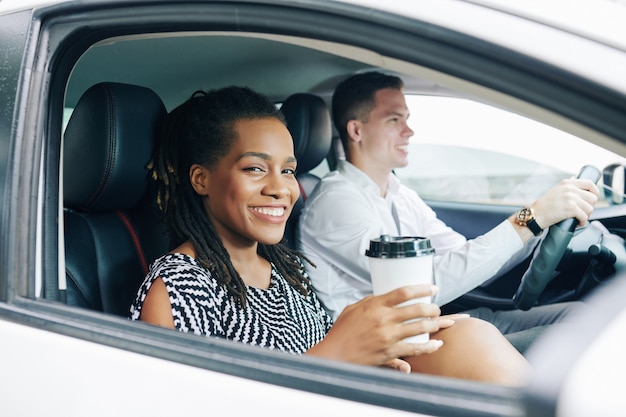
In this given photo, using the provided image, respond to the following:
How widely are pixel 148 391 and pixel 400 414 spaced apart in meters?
0.34

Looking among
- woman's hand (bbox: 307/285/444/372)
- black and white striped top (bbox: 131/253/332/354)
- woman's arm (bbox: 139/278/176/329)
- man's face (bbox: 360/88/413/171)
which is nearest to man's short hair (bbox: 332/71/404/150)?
man's face (bbox: 360/88/413/171)

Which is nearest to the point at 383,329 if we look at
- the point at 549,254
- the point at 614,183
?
the point at 549,254

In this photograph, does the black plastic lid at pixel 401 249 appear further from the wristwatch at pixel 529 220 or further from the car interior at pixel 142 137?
the wristwatch at pixel 529 220

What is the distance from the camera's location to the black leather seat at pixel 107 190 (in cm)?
155

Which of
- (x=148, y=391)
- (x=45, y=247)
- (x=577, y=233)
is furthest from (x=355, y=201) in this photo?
(x=148, y=391)

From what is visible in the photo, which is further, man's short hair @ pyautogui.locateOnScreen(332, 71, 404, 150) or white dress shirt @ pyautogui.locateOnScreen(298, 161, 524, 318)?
man's short hair @ pyautogui.locateOnScreen(332, 71, 404, 150)

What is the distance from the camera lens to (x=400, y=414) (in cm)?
71

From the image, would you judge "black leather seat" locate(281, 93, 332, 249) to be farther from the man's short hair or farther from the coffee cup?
the coffee cup

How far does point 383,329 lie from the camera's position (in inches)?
41.7

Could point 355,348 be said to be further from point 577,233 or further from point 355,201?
point 577,233

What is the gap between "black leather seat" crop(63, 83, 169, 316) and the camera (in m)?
1.55

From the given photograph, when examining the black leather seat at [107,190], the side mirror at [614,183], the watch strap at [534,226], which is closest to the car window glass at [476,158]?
the side mirror at [614,183]

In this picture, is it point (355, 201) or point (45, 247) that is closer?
point (45, 247)

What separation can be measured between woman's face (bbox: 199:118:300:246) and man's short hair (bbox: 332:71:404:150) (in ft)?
2.96
